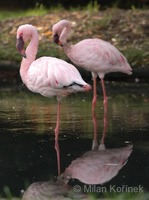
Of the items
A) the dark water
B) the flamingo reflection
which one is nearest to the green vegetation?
the dark water

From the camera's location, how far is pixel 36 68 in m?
8.79

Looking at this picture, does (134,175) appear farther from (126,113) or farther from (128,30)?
(128,30)

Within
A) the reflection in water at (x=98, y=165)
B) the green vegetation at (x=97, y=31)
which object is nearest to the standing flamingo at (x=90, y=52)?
the reflection in water at (x=98, y=165)

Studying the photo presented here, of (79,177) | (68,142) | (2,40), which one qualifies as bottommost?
(2,40)

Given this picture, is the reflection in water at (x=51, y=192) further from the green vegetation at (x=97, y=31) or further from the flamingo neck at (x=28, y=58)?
the green vegetation at (x=97, y=31)

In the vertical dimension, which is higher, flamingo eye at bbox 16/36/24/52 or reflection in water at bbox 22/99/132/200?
flamingo eye at bbox 16/36/24/52

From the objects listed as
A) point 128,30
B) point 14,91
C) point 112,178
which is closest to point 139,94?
point 14,91

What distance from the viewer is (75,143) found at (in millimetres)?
8586

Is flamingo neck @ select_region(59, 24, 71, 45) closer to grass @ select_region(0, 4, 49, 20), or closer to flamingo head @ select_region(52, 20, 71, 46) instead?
flamingo head @ select_region(52, 20, 71, 46)

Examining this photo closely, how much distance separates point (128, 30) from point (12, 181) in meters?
10.9

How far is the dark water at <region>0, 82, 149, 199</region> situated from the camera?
22.5ft

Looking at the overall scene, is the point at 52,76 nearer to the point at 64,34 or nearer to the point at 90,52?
the point at 90,52

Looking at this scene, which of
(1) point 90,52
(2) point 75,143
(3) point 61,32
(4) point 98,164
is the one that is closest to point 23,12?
(3) point 61,32

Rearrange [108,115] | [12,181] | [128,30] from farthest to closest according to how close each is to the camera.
Result: [128,30]
[108,115]
[12,181]
